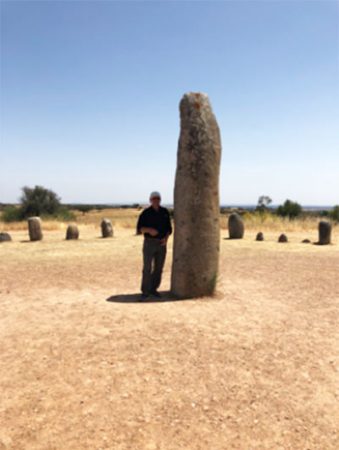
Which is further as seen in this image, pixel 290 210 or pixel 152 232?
pixel 290 210

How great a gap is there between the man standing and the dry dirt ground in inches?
22.1

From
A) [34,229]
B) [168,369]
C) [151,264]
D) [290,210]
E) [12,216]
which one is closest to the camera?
[168,369]

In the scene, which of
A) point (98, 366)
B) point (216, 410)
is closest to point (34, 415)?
point (98, 366)

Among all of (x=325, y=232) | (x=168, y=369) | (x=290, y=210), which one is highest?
(x=290, y=210)

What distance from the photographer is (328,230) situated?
50.4 feet

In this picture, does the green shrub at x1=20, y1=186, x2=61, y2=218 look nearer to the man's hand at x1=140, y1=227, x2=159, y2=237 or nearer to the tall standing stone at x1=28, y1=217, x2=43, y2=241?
the tall standing stone at x1=28, y1=217, x2=43, y2=241

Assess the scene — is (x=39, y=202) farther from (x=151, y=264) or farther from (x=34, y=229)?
(x=151, y=264)

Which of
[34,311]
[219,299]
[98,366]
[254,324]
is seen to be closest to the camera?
[98,366]

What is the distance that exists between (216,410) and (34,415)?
62.5 inches

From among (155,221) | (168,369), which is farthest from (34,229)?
(168,369)

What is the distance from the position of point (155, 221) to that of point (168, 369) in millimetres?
3362

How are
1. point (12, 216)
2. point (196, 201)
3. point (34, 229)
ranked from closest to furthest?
point (196, 201) < point (34, 229) < point (12, 216)

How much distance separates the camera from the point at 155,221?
6930 millimetres

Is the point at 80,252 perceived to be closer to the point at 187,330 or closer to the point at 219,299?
the point at 219,299
